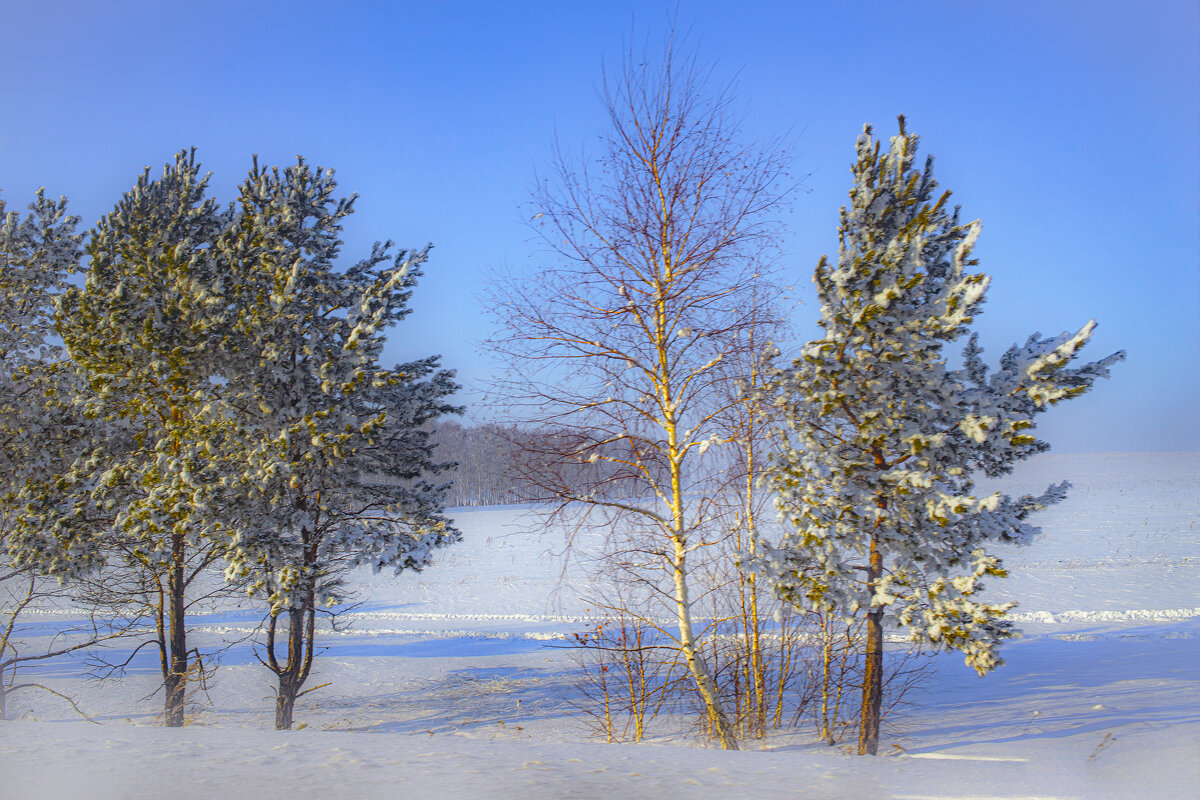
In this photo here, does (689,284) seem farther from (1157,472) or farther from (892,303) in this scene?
(1157,472)

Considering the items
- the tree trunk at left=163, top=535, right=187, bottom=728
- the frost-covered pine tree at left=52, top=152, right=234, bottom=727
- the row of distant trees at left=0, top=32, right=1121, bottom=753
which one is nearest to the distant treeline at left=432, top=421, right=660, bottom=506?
the row of distant trees at left=0, top=32, right=1121, bottom=753

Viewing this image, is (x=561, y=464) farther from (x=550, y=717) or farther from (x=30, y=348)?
(x=30, y=348)

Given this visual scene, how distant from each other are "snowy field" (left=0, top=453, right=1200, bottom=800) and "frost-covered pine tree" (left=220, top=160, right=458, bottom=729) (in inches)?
97.9

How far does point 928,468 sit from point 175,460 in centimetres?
1024

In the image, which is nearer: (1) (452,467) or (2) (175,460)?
(2) (175,460)

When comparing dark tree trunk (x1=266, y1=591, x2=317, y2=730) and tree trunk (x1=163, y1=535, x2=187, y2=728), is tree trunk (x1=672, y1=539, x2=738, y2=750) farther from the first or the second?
tree trunk (x1=163, y1=535, x2=187, y2=728)


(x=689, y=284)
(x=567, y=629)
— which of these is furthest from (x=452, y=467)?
(x=567, y=629)

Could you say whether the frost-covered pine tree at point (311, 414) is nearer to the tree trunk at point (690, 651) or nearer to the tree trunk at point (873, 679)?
the tree trunk at point (690, 651)

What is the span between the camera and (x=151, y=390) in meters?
11.8

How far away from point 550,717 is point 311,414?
6.83 meters

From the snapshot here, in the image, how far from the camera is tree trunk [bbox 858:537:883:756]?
7855 millimetres

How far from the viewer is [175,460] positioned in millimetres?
10305

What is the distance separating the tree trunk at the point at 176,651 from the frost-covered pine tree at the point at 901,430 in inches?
407

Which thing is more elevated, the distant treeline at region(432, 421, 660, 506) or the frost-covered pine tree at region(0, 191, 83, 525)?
the frost-covered pine tree at region(0, 191, 83, 525)
